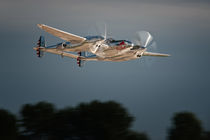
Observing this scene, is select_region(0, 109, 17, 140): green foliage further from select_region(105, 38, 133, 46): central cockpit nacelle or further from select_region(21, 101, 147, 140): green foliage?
select_region(105, 38, 133, 46): central cockpit nacelle

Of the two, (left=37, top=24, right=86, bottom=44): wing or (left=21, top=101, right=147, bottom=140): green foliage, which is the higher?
(left=37, top=24, right=86, bottom=44): wing

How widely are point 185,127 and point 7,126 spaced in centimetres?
2406

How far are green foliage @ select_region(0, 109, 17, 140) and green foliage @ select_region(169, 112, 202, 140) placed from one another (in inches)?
825

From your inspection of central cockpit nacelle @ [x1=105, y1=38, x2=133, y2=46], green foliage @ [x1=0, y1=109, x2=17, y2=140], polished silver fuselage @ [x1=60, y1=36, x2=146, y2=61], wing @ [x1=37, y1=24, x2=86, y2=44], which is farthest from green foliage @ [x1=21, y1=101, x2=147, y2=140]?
wing @ [x1=37, y1=24, x2=86, y2=44]

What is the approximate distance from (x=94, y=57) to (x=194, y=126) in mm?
21188

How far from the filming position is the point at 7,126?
50.4 meters

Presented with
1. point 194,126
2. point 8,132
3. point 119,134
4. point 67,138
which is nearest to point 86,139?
point 67,138

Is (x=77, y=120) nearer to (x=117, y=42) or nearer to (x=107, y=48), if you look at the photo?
(x=107, y=48)

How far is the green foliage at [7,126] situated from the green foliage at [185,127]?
68.8 feet

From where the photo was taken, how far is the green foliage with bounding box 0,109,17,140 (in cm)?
4906

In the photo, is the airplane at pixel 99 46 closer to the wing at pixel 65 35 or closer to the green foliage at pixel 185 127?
the wing at pixel 65 35

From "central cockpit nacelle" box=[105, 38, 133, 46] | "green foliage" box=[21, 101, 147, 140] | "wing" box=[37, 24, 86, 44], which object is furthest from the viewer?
"wing" box=[37, 24, 86, 44]

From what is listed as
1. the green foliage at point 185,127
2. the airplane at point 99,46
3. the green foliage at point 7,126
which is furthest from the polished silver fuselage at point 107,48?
the green foliage at point 7,126

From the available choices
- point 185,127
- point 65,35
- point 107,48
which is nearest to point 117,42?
point 107,48
